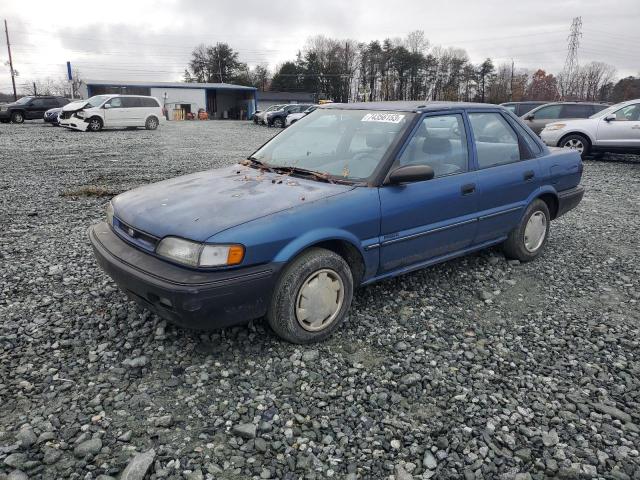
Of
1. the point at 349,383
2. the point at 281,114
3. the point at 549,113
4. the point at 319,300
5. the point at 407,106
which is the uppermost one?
the point at 281,114

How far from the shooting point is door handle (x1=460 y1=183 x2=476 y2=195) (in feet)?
12.9

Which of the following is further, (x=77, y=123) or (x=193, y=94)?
(x=193, y=94)

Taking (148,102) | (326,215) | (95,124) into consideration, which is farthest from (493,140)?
(148,102)

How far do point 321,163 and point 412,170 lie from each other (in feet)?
2.45

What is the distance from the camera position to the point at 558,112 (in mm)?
14422

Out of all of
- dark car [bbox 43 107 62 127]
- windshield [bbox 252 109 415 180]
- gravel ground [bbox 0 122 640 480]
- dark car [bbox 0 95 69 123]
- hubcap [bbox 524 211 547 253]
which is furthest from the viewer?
dark car [bbox 0 95 69 123]

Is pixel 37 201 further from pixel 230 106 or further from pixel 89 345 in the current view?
pixel 230 106

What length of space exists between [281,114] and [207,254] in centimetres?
2933

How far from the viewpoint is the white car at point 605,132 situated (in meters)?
11.5

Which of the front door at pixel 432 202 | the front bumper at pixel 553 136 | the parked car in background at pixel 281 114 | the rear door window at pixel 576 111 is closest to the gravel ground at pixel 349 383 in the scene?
the front door at pixel 432 202

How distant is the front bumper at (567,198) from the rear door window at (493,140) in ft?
2.75

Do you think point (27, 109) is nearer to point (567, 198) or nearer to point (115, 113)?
point (115, 113)

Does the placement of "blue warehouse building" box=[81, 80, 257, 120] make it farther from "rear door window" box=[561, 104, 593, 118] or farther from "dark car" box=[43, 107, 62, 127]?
"rear door window" box=[561, 104, 593, 118]

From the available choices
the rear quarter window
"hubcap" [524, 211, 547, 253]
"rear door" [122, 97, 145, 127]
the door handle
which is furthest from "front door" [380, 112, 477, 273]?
the rear quarter window
